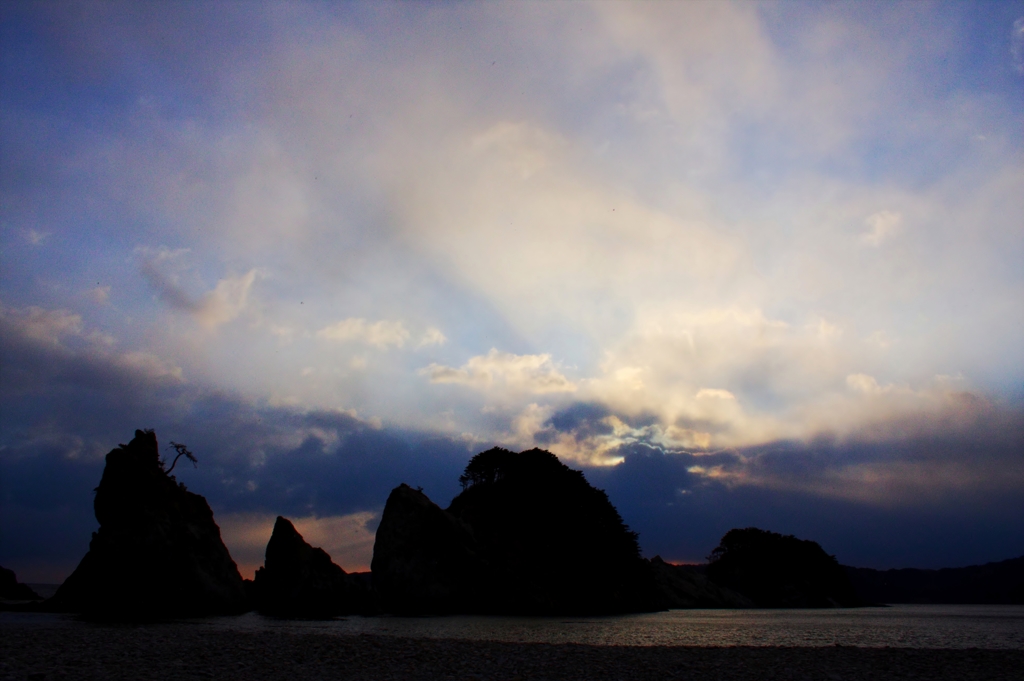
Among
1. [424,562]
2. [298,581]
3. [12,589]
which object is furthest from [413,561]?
[12,589]

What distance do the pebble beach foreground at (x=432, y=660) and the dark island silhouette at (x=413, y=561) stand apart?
26453 mm

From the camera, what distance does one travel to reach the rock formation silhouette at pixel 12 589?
7681cm

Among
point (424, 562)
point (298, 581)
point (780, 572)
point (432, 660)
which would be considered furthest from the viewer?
point (780, 572)

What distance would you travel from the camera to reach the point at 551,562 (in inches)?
3445

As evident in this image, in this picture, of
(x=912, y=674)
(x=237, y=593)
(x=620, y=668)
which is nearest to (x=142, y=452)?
(x=237, y=593)

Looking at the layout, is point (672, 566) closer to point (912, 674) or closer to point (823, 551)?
point (823, 551)

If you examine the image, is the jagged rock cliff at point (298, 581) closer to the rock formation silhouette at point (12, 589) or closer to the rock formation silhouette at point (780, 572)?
the rock formation silhouette at point (12, 589)

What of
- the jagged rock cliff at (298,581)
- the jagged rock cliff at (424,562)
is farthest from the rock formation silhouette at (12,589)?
the jagged rock cliff at (424,562)

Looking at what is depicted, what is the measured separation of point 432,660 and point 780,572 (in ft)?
453

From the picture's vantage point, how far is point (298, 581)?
200ft

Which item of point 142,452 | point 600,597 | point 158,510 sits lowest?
point 600,597

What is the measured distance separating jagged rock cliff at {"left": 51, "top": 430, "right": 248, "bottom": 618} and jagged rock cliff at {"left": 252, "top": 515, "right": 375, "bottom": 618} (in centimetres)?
391

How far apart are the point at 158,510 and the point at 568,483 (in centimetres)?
5899

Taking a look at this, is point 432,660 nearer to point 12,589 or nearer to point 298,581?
point 298,581
